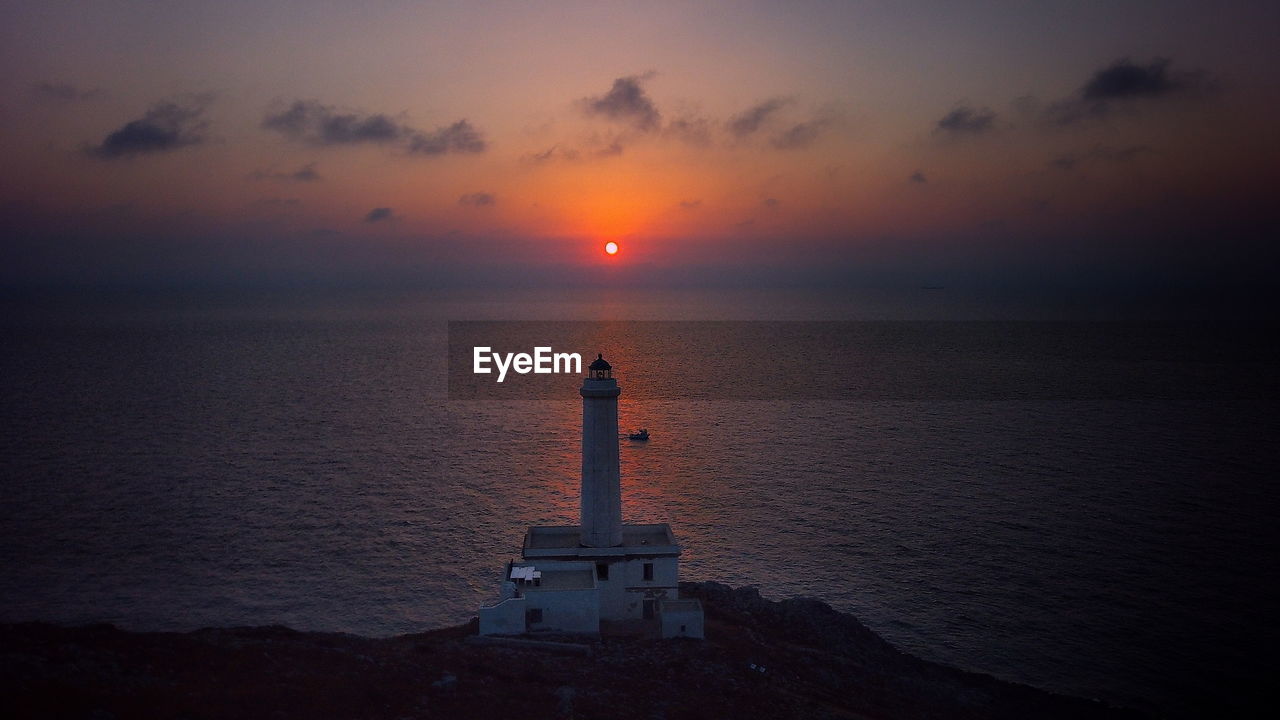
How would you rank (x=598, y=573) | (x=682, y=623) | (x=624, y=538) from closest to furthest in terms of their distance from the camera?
(x=682, y=623) → (x=598, y=573) → (x=624, y=538)

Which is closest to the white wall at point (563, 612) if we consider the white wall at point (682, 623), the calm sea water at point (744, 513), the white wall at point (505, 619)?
the white wall at point (505, 619)

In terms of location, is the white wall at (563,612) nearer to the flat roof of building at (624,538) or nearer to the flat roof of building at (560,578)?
the flat roof of building at (560,578)

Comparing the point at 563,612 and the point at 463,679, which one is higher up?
the point at 563,612

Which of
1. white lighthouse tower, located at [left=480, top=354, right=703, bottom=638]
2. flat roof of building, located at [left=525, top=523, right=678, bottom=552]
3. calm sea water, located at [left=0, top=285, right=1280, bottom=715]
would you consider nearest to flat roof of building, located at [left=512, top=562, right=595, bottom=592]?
white lighthouse tower, located at [left=480, top=354, right=703, bottom=638]

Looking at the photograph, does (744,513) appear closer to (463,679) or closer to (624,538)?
(624,538)

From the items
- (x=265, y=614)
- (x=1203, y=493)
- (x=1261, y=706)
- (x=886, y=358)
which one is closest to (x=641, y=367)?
(x=886, y=358)

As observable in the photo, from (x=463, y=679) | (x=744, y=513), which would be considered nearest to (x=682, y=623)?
(x=463, y=679)
